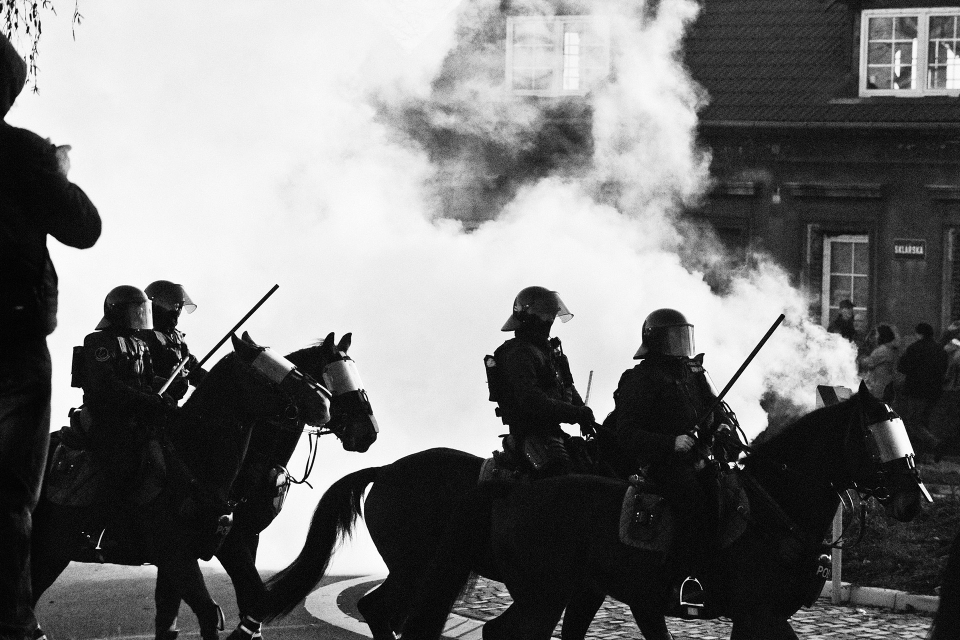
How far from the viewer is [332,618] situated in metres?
9.44

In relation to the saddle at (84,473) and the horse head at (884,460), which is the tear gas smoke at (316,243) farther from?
the horse head at (884,460)

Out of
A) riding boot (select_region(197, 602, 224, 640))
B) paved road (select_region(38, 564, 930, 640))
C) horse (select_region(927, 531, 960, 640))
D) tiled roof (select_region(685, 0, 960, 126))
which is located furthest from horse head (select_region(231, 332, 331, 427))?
tiled roof (select_region(685, 0, 960, 126))

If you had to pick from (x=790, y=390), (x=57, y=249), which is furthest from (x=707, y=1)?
(x=57, y=249)

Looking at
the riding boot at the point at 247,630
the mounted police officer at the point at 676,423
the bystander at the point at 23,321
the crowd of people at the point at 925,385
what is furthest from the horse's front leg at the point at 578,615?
the crowd of people at the point at 925,385

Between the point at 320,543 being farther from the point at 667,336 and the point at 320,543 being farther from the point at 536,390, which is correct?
the point at 667,336

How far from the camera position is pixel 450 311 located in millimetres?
15547

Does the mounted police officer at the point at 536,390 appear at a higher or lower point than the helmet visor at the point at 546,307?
lower

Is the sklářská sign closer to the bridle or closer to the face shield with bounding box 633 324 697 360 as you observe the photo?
the face shield with bounding box 633 324 697 360

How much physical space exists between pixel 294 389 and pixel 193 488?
781 mm

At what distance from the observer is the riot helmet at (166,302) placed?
9344mm

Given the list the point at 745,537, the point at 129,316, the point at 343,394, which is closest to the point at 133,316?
the point at 129,316

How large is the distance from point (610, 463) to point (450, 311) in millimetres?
7607

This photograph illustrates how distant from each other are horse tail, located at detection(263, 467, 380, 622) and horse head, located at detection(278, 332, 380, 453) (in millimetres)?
208

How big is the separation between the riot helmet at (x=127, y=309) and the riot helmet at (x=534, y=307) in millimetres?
2284
